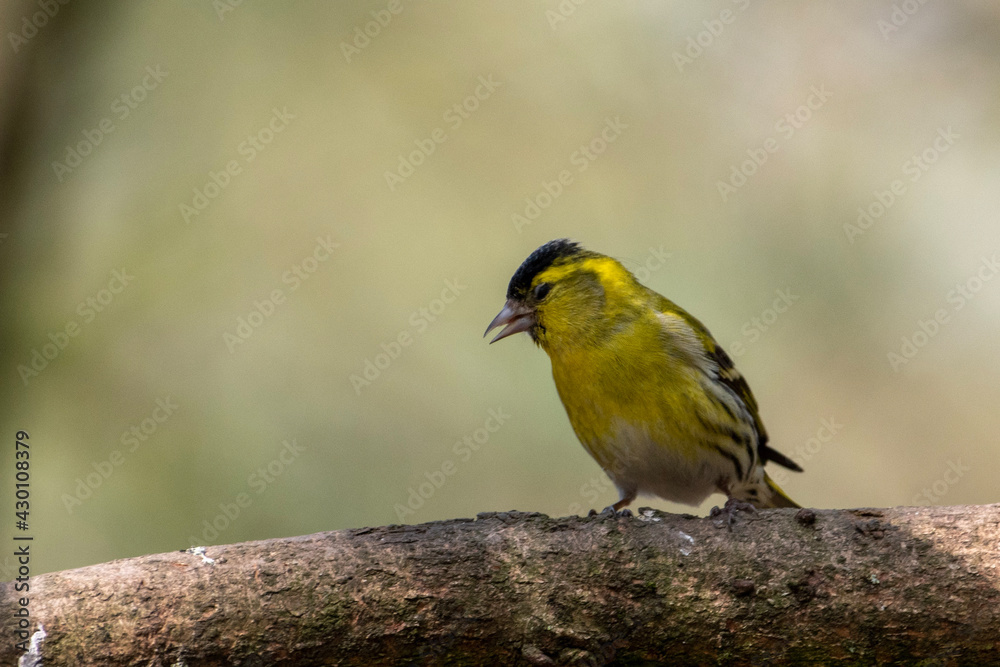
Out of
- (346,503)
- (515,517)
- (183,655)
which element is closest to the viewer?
(183,655)

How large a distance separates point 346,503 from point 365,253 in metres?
2.04

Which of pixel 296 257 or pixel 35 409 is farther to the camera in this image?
pixel 296 257

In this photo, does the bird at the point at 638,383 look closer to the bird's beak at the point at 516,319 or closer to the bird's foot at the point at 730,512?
the bird's beak at the point at 516,319

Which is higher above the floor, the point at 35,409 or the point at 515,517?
the point at 35,409

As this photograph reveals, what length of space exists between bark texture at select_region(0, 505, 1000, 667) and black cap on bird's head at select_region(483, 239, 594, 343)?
68.4 inches

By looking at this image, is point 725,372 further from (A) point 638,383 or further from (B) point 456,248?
(B) point 456,248

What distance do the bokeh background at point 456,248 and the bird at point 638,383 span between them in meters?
2.21

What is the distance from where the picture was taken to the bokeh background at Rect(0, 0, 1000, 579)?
615 centimetres

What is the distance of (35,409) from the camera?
224 inches

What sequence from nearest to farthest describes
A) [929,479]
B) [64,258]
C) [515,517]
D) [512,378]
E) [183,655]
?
[183,655]
[515,517]
[64,258]
[512,378]
[929,479]

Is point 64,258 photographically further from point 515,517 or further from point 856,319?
point 856,319

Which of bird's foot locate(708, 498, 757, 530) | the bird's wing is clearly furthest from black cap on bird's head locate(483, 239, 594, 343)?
bird's foot locate(708, 498, 757, 530)

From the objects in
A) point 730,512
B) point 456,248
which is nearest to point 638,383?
point 730,512

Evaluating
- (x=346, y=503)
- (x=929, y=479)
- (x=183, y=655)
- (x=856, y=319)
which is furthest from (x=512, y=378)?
(x=183, y=655)
